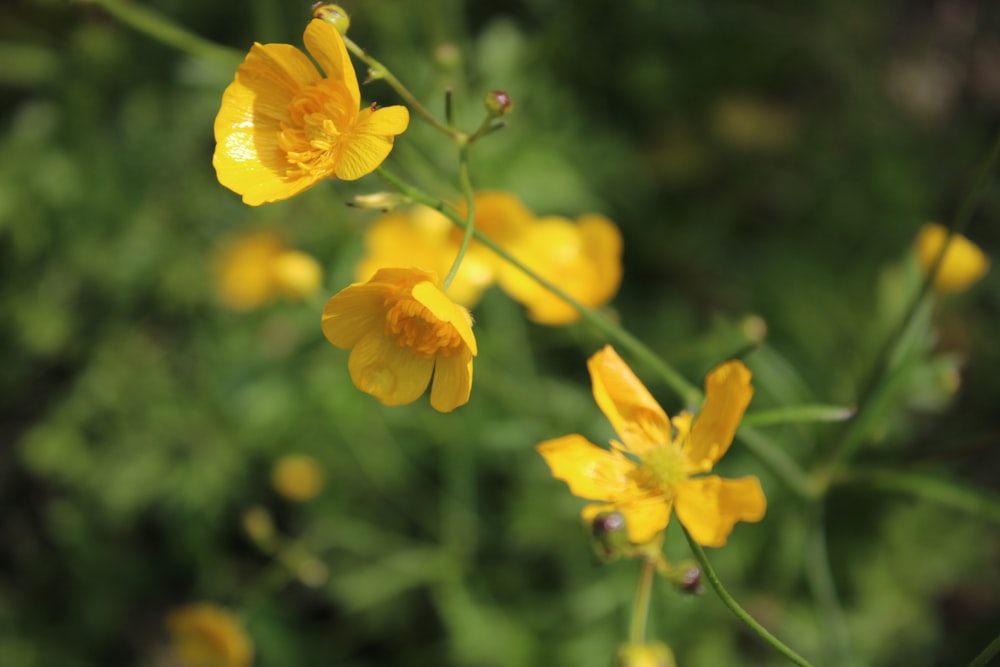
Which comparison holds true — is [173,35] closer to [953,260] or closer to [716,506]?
[716,506]

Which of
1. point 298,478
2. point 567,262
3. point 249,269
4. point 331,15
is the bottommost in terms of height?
point 298,478

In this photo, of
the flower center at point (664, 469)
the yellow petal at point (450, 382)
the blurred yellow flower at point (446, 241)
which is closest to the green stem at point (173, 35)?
the blurred yellow flower at point (446, 241)

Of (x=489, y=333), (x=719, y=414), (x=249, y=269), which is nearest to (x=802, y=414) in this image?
(x=719, y=414)

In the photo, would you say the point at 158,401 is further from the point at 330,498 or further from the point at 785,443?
the point at 785,443

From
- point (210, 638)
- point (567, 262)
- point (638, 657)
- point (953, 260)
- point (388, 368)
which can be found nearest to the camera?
point (388, 368)

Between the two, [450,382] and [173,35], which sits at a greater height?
[173,35]

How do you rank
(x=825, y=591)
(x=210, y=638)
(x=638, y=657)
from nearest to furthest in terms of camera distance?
1. (x=638, y=657)
2. (x=825, y=591)
3. (x=210, y=638)

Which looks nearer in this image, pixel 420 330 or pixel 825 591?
pixel 420 330

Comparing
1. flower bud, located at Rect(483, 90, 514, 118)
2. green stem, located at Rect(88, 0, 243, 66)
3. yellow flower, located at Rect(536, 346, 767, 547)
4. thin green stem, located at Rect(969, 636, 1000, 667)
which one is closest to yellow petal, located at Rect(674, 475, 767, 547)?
yellow flower, located at Rect(536, 346, 767, 547)
